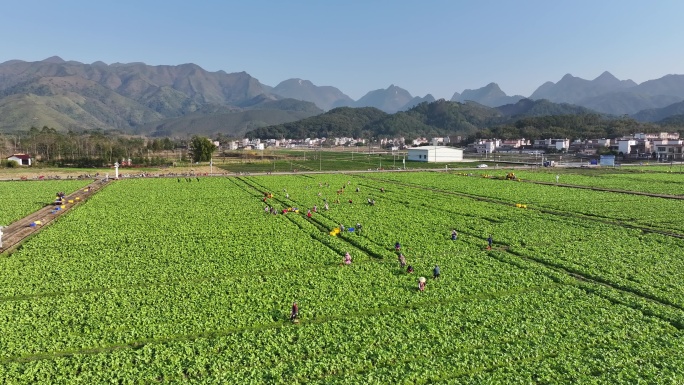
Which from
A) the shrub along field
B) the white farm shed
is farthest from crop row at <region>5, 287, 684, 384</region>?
the white farm shed

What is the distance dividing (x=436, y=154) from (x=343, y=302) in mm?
122531

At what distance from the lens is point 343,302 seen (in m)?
20.6

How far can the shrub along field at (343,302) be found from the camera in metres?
14.9

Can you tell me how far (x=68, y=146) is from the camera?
131000 millimetres

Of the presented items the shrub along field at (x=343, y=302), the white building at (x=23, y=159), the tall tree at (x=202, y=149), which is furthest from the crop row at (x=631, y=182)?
the white building at (x=23, y=159)

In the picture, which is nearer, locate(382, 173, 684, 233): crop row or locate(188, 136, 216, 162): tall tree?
locate(382, 173, 684, 233): crop row

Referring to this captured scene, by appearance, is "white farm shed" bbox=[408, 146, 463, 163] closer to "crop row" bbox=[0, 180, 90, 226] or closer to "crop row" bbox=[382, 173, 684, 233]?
"crop row" bbox=[382, 173, 684, 233]

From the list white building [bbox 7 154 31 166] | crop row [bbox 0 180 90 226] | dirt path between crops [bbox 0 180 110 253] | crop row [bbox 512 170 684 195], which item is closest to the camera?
dirt path between crops [bbox 0 180 110 253]

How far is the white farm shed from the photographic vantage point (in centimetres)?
13762

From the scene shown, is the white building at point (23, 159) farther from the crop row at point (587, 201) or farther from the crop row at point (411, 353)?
the crop row at point (411, 353)

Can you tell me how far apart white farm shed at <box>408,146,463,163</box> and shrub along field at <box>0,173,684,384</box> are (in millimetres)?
97370

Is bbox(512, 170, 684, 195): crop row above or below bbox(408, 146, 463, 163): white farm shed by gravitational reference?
below

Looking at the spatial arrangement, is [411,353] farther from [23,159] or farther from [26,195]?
[23,159]

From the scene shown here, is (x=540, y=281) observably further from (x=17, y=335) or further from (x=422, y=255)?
(x=17, y=335)
